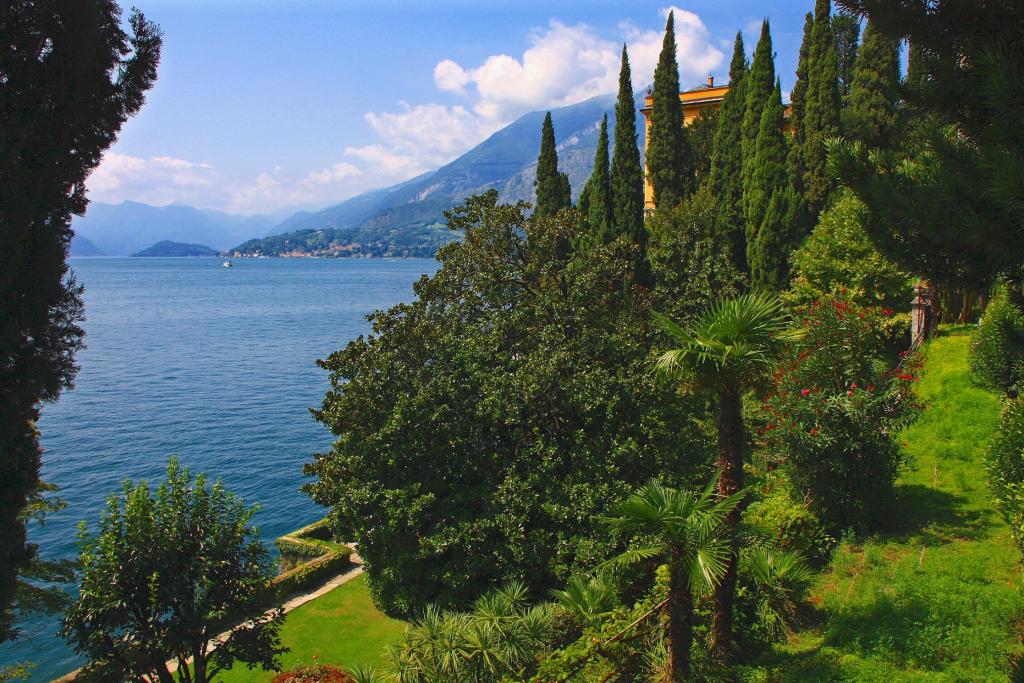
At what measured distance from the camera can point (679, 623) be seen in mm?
7797

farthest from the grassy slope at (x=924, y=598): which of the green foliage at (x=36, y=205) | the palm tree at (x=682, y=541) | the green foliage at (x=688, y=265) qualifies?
the green foliage at (x=688, y=265)

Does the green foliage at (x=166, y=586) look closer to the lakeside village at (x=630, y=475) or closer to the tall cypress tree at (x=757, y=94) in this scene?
the lakeside village at (x=630, y=475)

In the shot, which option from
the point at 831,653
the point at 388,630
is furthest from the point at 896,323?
the point at 388,630

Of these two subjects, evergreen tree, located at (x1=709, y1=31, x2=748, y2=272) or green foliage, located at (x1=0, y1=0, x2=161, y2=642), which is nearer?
green foliage, located at (x1=0, y1=0, x2=161, y2=642)

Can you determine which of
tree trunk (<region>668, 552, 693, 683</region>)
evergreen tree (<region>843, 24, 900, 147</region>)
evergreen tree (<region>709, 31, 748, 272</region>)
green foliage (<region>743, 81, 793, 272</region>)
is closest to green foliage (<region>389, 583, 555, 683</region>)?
tree trunk (<region>668, 552, 693, 683</region>)

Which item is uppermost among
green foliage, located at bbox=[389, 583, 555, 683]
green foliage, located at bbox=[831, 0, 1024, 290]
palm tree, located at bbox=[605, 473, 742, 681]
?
green foliage, located at bbox=[831, 0, 1024, 290]

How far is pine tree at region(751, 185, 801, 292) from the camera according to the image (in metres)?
27.0

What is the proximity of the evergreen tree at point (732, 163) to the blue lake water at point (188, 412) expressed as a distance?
21988 millimetres

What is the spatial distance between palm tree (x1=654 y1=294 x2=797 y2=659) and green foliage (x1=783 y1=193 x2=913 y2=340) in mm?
12616

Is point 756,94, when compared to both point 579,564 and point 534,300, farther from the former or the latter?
point 579,564

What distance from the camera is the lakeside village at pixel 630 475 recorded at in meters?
7.29

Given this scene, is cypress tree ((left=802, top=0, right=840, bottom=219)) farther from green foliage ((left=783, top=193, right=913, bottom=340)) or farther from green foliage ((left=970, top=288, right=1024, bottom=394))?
green foliage ((left=970, top=288, right=1024, bottom=394))

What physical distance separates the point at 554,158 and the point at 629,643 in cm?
2787

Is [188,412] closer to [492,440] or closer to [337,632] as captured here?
[337,632]
